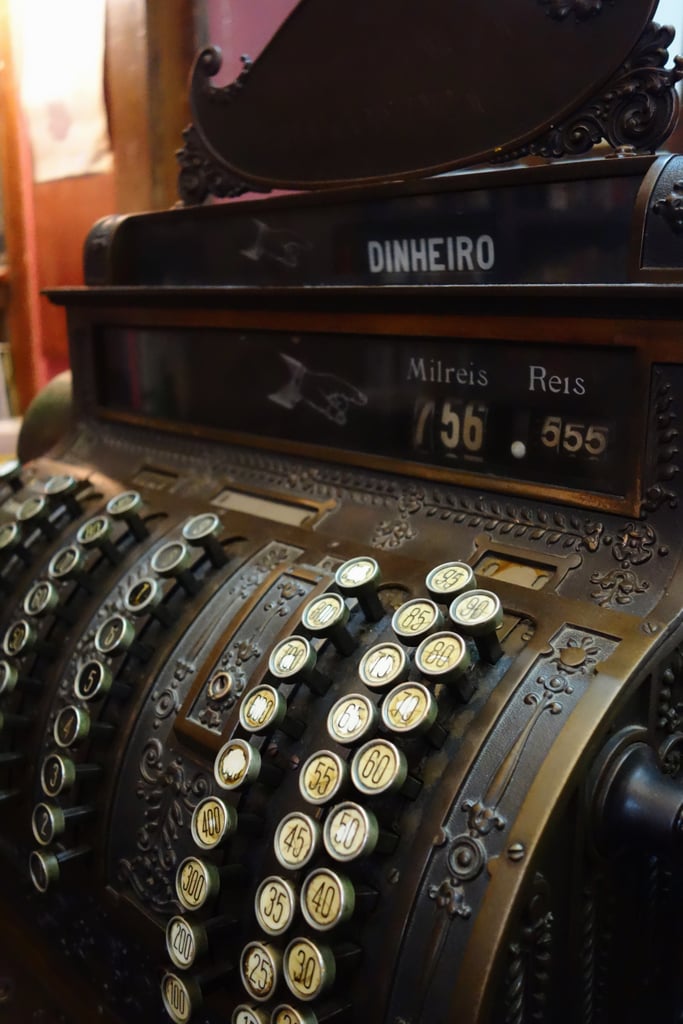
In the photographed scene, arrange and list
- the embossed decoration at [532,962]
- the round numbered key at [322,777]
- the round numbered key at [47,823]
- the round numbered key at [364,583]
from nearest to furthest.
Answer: the embossed decoration at [532,962] → the round numbered key at [322,777] → the round numbered key at [364,583] → the round numbered key at [47,823]

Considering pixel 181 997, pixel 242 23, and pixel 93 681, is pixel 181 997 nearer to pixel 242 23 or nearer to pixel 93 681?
pixel 93 681

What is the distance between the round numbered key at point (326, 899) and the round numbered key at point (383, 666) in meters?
0.23

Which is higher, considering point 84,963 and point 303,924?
point 303,924

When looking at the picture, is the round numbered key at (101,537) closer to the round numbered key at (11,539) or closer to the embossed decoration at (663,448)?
the round numbered key at (11,539)

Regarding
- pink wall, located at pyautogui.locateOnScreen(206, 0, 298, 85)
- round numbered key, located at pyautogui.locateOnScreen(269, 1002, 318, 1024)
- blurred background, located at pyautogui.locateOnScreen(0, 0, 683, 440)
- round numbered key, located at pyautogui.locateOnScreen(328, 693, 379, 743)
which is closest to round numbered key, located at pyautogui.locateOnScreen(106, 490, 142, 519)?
round numbered key, located at pyautogui.locateOnScreen(328, 693, 379, 743)

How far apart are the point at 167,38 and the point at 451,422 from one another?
6.55ft

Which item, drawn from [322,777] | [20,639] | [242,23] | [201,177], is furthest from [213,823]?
[242,23]

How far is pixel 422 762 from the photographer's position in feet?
3.73

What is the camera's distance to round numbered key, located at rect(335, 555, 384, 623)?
131cm

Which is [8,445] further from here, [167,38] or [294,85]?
[294,85]

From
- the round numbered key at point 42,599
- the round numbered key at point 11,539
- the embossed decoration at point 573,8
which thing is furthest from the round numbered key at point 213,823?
the embossed decoration at point 573,8

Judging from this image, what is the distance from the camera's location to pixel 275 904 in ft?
3.64

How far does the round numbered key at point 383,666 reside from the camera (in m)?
1.15

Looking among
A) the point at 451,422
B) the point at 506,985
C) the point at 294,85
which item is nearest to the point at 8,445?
the point at 294,85
